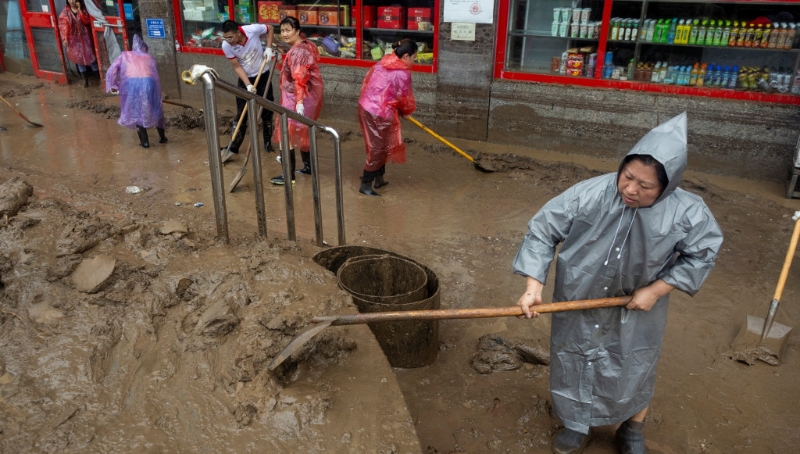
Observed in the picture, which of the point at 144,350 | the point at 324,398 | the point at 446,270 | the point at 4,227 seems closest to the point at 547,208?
the point at 324,398

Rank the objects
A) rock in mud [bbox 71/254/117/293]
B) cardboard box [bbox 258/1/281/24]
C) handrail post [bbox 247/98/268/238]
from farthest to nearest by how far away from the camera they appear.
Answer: cardboard box [bbox 258/1/281/24]
handrail post [bbox 247/98/268/238]
rock in mud [bbox 71/254/117/293]

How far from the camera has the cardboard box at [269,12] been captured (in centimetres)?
881

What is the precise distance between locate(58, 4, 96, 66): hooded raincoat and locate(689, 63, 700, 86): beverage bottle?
999 cm

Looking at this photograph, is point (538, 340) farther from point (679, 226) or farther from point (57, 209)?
point (57, 209)

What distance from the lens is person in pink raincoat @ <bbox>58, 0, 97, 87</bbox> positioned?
34.0ft

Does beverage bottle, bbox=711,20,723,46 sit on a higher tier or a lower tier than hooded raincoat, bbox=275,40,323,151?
higher

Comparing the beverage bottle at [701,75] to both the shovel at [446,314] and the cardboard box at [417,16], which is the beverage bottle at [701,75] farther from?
the shovel at [446,314]

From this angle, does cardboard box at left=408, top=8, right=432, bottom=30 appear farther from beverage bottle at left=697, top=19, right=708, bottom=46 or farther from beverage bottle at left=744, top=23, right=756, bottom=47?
beverage bottle at left=744, top=23, right=756, bottom=47

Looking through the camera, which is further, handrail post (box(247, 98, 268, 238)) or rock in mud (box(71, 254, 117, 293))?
handrail post (box(247, 98, 268, 238))

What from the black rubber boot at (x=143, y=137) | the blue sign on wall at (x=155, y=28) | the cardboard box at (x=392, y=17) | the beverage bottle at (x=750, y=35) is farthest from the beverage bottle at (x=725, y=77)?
the blue sign on wall at (x=155, y=28)

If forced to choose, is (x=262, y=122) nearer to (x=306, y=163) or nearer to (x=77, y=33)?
(x=306, y=163)

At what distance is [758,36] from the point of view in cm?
601

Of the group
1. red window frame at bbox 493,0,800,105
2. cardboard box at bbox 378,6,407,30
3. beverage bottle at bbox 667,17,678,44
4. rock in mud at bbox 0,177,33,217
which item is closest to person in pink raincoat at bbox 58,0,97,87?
cardboard box at bbox 378,6,407,30

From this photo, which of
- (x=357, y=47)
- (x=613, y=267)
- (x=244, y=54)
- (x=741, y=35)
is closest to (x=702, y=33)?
(x=741, y=35)
